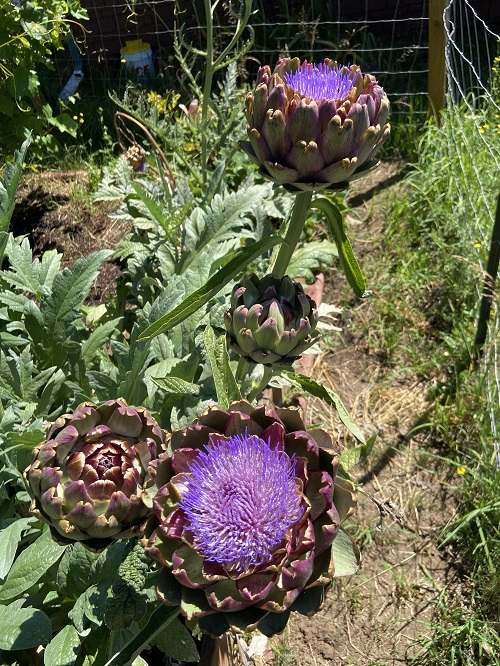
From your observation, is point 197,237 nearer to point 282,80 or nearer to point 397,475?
point 282,80

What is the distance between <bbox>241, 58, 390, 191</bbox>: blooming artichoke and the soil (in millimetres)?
513

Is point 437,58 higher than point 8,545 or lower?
higher

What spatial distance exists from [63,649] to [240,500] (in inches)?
16.4

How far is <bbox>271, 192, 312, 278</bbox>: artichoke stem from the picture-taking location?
42.1 inches

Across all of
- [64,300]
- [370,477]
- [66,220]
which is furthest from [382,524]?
[66,220]

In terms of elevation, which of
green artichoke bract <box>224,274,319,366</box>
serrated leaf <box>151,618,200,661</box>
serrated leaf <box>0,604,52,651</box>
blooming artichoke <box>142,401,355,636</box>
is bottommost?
serrated leaf <box>151,618,200,661</box>

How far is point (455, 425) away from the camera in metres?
2.00

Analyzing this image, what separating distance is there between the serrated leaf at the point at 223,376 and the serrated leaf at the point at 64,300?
399mm

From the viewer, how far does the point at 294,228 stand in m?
1.10

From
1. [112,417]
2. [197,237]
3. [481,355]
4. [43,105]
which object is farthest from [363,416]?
[43,105]

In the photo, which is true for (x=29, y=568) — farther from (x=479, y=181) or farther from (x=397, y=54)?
(x=397, y=54)

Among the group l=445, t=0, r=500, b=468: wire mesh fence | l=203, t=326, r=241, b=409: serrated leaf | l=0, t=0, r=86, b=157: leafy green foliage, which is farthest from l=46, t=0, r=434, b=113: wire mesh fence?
l=203, t=326, r=241, b=409: serrated leaf

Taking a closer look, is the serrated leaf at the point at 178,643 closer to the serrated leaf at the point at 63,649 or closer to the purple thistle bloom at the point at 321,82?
the serrated leaf at the point at 63,649

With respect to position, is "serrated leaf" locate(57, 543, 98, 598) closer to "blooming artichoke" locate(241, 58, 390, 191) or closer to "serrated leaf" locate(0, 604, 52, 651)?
"serrated leaf" locate(0, 604, 52, 651)
